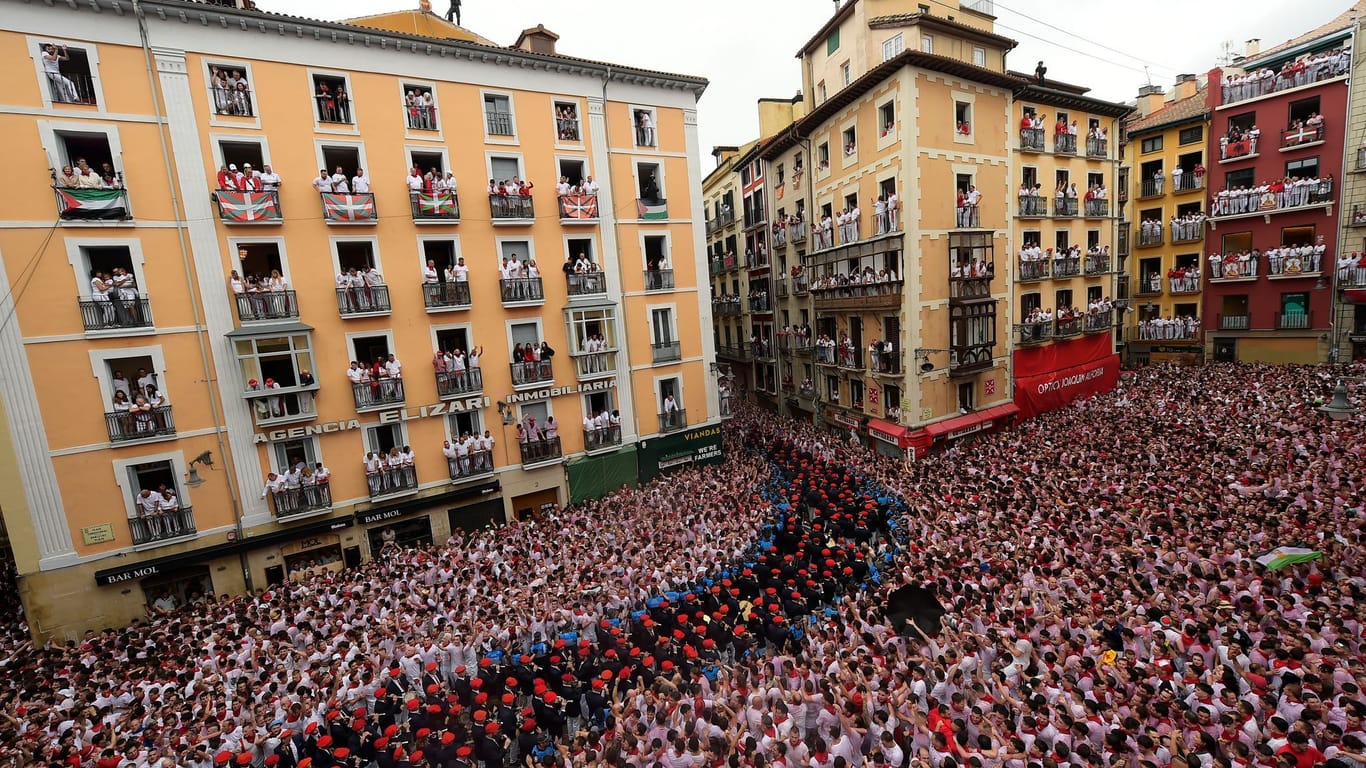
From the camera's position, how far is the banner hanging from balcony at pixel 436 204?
1859 centimetres

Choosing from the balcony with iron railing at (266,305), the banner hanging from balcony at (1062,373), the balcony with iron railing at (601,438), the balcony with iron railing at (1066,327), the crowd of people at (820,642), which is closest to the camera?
the crowd of people at (820,642)

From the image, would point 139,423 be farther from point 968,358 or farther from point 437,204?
point 968,358

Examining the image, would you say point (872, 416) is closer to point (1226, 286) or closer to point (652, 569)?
point (652, 569)

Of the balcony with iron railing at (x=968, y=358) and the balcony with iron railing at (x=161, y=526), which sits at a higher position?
the balcony with iron railing at (x=968, y=358)

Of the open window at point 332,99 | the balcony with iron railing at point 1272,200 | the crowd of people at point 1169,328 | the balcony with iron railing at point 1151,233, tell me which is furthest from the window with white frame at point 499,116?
the crowd of people at point 1169,328

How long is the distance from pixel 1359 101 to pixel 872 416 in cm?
2600

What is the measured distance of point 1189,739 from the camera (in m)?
7.11

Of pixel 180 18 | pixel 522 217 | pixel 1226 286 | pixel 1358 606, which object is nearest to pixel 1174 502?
pixel 1358 606

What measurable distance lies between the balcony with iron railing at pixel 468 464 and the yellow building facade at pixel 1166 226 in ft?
125

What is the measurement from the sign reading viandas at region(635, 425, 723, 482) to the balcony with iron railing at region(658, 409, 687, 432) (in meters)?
0.30

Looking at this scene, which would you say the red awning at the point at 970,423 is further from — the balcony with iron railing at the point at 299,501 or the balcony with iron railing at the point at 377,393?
the balcony with iron railing at the point at 299,501

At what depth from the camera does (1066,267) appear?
88.9 ft

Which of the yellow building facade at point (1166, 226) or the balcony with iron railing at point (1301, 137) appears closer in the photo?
the balcony with iron railing at point (1301, 137)

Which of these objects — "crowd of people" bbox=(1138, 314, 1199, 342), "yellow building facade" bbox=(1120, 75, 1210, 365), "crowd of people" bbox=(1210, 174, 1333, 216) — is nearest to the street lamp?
"crowd of people" bbox=(1210, 174, 1333, 216)
